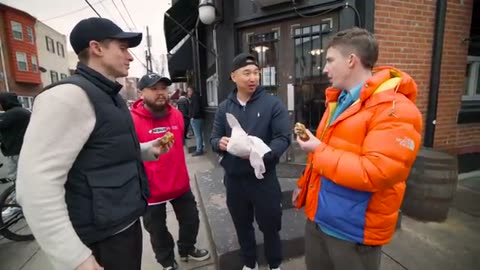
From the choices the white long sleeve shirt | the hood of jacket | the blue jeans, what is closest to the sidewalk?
the white long sleeve shirt

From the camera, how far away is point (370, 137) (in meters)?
1.25

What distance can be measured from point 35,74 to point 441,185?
35.0 m

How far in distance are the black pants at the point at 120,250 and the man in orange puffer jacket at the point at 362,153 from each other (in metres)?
1.09

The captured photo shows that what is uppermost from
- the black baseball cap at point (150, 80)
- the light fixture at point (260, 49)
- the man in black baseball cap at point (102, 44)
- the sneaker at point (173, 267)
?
the light fixture at point (260, 49)

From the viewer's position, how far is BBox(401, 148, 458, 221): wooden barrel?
318cm

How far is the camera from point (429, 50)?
389cm

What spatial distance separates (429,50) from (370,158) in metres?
3.75

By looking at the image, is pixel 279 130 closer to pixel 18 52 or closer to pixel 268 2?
pixel 268 2

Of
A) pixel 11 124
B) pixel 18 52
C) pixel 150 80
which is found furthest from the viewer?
pixel 18 52

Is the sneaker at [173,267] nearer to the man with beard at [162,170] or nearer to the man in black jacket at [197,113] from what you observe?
the man with beard at [162,170]

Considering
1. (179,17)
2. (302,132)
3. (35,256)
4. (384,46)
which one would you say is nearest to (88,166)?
(302,132)

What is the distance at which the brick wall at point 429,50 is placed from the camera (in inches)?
140

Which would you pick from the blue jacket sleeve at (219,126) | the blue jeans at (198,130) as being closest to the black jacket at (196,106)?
the blue jeans at (198,130)

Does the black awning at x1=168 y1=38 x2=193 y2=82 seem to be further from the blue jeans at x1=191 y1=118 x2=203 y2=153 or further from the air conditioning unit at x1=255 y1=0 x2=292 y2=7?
the air conditioning unit at x1=255 y1=0 x2=292 y2=7
